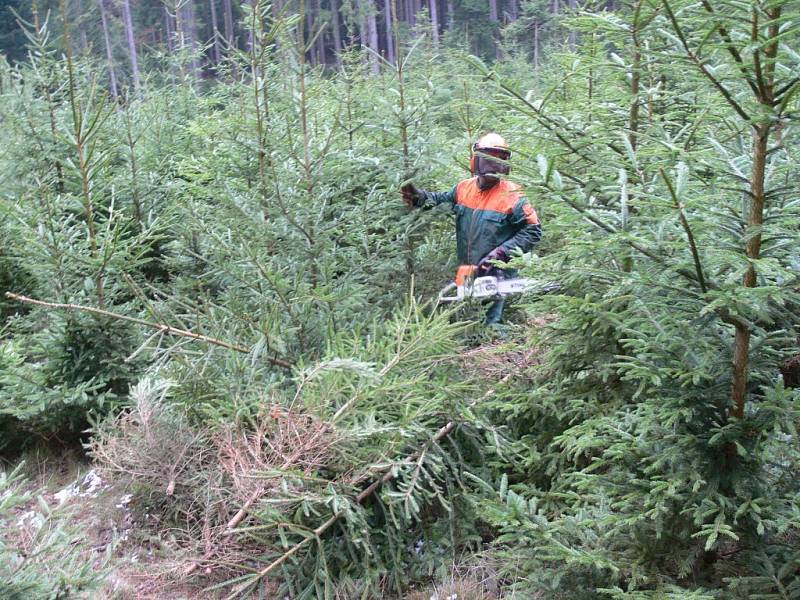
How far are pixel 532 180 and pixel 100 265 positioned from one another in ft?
12.5

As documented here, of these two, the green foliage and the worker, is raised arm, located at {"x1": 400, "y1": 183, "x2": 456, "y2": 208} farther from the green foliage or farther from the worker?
the green foliage

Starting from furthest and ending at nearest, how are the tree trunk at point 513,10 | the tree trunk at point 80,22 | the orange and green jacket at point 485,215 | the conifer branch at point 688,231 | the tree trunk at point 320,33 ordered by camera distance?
the tree trunk at point 513,10
the orange and green jacket at point 485,215
the tree trunk at point 320,33
the tree trunk at point 80,22
the conifer branch at point 688,231

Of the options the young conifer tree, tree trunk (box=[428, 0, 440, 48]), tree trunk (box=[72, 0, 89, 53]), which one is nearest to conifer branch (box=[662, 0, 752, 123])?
the young conifer tree

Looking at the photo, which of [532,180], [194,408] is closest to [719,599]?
[532,180]

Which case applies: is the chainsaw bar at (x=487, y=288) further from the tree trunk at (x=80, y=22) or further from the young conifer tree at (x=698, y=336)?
the tree trunk at (x=80, y=22)

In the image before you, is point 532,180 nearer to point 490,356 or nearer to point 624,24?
point 624,24

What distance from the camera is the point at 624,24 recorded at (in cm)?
330

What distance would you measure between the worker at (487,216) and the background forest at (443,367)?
260 millimetres

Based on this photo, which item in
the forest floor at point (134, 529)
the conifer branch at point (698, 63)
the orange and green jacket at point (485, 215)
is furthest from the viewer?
the orange and green jacket at point (485, 215)

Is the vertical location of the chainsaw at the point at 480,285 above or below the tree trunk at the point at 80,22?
below

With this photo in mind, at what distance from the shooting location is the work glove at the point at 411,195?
570 cm

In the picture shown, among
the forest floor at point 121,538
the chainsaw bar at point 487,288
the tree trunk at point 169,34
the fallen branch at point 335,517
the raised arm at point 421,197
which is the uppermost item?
the tree trunk at point 169,34

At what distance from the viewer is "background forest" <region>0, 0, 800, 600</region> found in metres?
2.68

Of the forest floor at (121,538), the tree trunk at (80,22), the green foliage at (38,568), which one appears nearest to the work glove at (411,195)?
the forest floor at (121,538)
